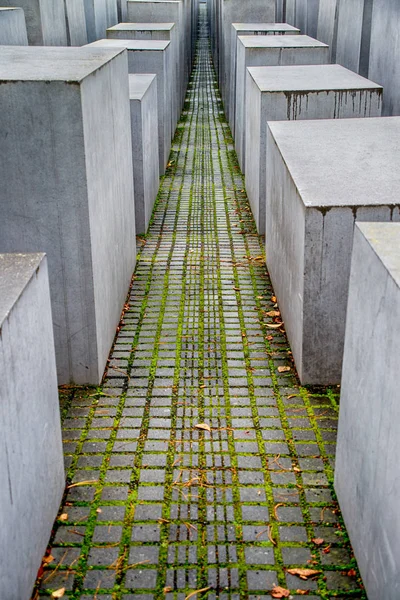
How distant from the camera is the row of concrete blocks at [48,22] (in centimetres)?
769

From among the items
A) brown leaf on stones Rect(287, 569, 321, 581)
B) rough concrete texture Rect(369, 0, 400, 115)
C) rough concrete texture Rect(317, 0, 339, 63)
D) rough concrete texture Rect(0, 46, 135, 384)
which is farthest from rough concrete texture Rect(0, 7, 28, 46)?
brown leaf on stones Rect(287, 569, 321, 581)

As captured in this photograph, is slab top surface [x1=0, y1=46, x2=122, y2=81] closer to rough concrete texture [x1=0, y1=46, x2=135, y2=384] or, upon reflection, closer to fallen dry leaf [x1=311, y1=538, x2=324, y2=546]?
rough concrete texture [x1=0, y1=46, x2=135, y2=384]

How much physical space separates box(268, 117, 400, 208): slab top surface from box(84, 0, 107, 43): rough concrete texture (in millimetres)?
6959

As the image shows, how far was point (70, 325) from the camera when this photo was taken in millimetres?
4965

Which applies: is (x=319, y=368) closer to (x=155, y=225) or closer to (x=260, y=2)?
(x=155, y=225)

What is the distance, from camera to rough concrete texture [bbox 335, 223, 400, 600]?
9.13ft

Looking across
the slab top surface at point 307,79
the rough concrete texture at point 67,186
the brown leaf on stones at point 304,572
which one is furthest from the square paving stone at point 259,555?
the slab top surface at point 307,79

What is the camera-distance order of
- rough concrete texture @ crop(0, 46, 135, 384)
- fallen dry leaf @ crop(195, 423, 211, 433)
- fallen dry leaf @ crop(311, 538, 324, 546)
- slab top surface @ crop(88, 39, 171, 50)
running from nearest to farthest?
fallen dry leaf @ crop(311, 538, 324, 546) → rough concrete texture @ crop(0, 46, 135, 384) → fallen dry leaf @ crop(195, 423, 211, 433) → slab top surface @ crop(88, 39, 171, 50)

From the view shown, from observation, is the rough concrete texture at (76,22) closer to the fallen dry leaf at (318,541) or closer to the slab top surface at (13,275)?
the slab top surface at (13,275)

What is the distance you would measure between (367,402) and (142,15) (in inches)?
574

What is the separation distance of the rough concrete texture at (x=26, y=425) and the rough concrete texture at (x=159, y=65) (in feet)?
24.1

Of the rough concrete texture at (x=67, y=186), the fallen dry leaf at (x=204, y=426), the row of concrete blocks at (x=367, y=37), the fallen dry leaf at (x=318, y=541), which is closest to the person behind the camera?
the fallen dry leaf at (x=318, y=541)

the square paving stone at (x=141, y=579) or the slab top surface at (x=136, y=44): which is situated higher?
the slab top surface at (x=136, y=44)

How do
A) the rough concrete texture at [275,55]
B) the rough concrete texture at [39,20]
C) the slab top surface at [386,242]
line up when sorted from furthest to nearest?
the rough concrete texture at [275,55]
the rough concrete texture at [39,20]
the slab top surface at [386,242]
